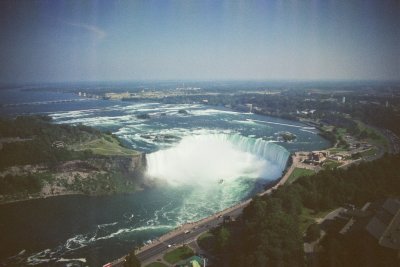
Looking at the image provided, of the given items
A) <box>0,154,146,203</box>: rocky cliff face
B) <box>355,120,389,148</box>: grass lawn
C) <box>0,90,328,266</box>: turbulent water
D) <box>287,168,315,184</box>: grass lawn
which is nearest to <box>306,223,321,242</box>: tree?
<box>0,90,328,266</box>: turbulent water

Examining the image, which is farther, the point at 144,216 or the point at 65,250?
Answer: the point at 144,216

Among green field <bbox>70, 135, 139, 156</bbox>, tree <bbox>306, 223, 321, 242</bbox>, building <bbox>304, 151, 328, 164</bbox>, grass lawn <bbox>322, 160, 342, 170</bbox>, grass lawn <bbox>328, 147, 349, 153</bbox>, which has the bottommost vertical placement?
grass lawn <bbox>328, 147, 349, 153</bbox>

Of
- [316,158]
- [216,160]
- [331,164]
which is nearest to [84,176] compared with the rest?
[216,160]

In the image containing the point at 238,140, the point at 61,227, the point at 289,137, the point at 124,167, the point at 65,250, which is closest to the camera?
the point at 65,250

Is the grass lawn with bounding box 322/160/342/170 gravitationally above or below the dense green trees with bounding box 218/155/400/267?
below

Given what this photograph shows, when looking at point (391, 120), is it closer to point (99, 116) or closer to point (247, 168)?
point (247, 168)

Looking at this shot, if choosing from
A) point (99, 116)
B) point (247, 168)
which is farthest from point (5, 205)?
point (99, 116)

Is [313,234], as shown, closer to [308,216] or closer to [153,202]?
[308,216]

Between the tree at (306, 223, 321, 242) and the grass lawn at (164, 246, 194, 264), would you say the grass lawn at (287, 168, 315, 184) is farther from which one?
the grass lawn at (164, 246, 194, 264)
